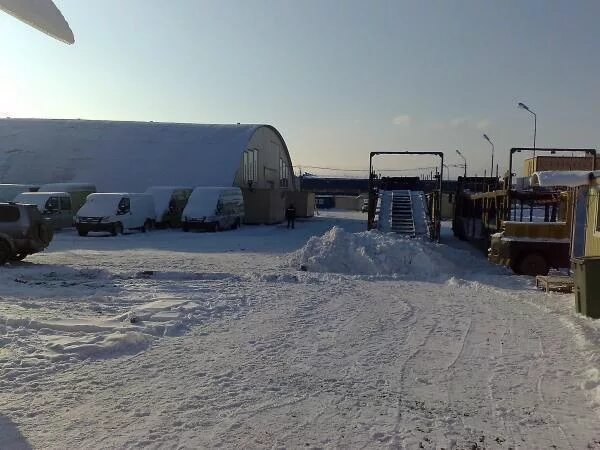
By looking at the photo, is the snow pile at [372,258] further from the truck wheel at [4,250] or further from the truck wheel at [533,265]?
the truck wheel at [4,250]

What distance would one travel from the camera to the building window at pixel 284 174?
57.4 metres

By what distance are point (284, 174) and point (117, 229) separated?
106 feet

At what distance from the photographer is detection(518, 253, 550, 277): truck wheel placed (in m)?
15.5

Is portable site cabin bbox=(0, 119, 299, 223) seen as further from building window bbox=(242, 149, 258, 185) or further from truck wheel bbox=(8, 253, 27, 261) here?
truck wheel bbox=(8, 253, 27, 261)

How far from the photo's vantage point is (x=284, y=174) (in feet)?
195

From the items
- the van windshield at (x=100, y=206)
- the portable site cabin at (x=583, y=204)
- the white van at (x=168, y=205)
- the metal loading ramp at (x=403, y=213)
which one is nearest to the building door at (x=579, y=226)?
the portable site cabin at (x=583, y=204)

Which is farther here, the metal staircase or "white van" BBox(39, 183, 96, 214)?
"white van" BBox(39, 183, 96, 214)

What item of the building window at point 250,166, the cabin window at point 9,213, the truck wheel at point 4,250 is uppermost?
the building window at point 250,166

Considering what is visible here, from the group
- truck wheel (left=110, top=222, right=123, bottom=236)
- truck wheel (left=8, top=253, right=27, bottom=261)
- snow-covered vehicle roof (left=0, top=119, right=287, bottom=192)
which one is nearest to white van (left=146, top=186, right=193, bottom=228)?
truck wheel (left=110, top=222, right=123, bottom=236)

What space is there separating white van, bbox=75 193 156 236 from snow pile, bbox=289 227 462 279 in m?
14.3

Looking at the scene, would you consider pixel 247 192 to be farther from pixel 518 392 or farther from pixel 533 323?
pixel 518 392

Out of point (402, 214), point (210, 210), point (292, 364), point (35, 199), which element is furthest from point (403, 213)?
point (292, 364)

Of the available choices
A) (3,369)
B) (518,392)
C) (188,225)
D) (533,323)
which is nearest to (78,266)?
(3,369)

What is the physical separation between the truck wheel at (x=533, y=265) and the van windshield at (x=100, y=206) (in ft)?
65.0
